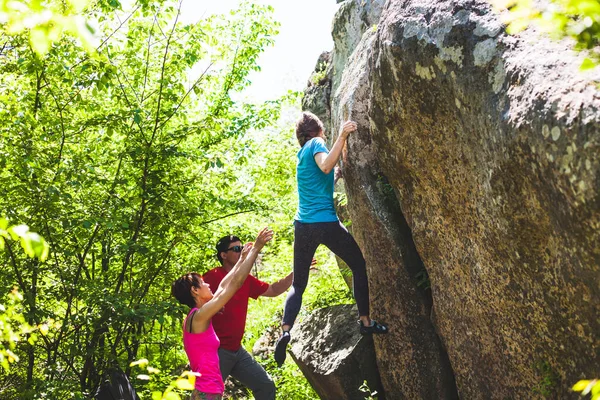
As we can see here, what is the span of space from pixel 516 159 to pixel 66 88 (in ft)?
22.8

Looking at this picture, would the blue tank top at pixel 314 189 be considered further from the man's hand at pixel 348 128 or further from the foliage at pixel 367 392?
the foliage at pixel 367 392

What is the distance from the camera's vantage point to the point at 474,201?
215 inches

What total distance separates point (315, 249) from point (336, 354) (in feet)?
5.93

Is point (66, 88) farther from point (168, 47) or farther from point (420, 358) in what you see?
point (420, 358)

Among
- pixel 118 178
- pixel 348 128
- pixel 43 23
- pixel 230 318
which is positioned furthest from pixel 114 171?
pixel 43 23

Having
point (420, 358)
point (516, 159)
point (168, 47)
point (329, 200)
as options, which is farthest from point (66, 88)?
point (516, 159)

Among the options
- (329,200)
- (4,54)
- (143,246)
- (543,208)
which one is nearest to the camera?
(543,208)

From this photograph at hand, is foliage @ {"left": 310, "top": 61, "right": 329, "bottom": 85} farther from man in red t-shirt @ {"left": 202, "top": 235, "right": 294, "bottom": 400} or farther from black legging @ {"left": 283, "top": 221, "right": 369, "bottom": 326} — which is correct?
man in red t-shirt @ {"left": 202, "top": 235, "right": 294, "bottom": 400}

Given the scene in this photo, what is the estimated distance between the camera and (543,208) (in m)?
4.53

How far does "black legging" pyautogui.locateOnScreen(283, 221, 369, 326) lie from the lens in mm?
6922

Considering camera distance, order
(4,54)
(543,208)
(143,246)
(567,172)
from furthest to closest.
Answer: (4,54) < (143,246) < (543,208) < (567,172)

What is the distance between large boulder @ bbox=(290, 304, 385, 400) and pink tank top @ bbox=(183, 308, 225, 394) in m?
2.41

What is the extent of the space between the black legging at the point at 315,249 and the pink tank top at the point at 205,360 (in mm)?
1593

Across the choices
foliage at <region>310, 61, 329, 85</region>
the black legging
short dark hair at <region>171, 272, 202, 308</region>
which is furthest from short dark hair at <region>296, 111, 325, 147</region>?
foliage at <region>310, 61, 329, 85</region>
